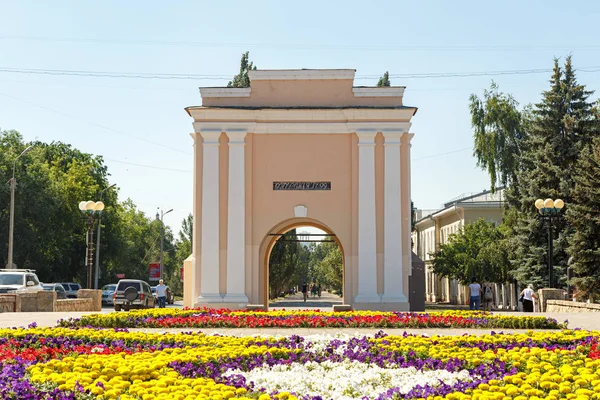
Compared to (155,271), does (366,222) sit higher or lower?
higher

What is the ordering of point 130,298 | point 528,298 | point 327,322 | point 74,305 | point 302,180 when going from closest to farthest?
point 327,322 < point 302,180 < point 528,298 < point 74,305 < point 130,298

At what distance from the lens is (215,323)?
760 inches

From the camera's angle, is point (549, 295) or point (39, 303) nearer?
point (39, 303)

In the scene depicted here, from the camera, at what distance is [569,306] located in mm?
27438

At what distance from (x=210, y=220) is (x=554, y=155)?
1869cm

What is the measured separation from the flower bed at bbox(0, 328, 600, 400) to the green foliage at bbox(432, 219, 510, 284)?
3521cm

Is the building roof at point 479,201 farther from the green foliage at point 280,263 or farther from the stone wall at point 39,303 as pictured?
the stone wall at point 39,303

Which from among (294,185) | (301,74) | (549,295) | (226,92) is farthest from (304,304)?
(301,74)

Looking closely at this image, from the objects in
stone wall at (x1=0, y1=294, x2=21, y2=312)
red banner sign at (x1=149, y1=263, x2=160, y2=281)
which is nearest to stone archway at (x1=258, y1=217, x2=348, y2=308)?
stone wall at (x1=0, y1=294, x2=21, y2=312)

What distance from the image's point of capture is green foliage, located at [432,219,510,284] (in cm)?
4866

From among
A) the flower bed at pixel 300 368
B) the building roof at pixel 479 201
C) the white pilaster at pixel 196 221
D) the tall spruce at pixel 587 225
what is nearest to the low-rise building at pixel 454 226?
the building roof at pixel 479 201

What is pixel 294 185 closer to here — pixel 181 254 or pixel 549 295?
pixel 549 295

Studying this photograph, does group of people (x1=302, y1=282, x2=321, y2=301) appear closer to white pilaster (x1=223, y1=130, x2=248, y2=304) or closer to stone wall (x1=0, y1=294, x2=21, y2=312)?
white pilaster (x1=223, y1=130, x2=248, y2=304)

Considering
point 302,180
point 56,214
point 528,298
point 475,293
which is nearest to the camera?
point 302,180
